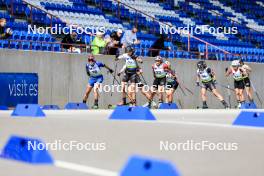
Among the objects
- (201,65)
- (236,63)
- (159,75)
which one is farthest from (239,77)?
(159,75)

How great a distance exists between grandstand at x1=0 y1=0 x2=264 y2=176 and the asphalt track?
14 mm

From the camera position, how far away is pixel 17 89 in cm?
1872

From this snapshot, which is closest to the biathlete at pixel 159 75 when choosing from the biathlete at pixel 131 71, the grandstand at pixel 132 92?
the grandstand at pixel 132 92

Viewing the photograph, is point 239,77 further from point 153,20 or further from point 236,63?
point 153,20

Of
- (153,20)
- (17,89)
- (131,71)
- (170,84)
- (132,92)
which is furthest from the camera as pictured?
(153,20)

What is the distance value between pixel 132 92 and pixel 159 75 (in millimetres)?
2036

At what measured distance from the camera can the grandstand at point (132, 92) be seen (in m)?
6.05

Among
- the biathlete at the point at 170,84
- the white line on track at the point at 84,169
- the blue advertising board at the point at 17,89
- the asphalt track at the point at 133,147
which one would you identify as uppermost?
the white line on track at the point at 84,169

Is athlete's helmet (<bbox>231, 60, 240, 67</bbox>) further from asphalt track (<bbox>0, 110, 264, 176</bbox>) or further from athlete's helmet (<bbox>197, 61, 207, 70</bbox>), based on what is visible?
asphalt track (<bbox>0, 110, 264, 176</bbox>)

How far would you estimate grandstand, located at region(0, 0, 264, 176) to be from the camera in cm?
605

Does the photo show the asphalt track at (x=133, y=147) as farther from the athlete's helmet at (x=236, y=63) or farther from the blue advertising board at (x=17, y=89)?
the athlete's helmet at (x=236, y=63)

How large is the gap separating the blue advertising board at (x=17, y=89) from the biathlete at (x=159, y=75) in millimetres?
4530

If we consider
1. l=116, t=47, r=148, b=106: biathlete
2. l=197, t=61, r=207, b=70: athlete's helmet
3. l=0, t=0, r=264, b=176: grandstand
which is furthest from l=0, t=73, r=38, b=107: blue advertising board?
l=197, t=61, r=207, b=70: athlete's helmet

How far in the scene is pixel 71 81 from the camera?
21.1m
